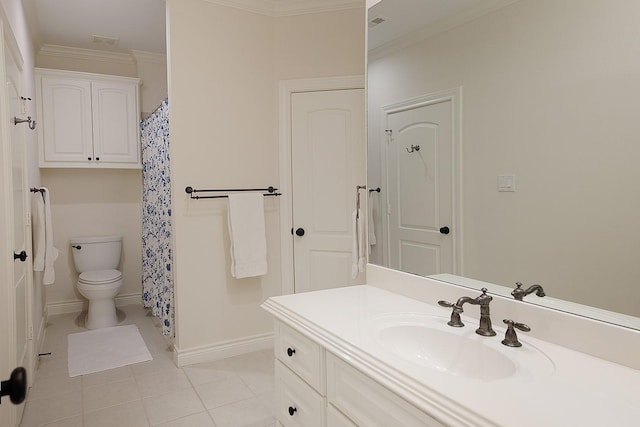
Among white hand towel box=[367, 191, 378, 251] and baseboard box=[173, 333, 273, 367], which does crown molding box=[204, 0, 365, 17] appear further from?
baseboard box=[173, 333, 273, 367]

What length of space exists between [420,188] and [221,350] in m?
2.04

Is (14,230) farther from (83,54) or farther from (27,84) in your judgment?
(83,54)

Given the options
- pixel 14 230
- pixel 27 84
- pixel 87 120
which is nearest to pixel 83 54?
pixel 87 120

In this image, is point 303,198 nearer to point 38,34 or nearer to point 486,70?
point 486,70

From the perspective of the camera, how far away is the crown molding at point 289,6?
3.01 metres

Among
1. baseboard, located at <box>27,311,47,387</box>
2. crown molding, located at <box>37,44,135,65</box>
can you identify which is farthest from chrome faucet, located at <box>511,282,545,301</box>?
crown molding, located at <box>37,44,135,65</box>

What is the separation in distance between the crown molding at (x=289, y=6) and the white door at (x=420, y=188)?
154 cm

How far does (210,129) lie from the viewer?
2961 mm

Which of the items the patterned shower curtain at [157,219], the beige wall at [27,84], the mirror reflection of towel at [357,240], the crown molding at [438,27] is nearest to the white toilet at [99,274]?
the patterned shower curtain at [157,219]

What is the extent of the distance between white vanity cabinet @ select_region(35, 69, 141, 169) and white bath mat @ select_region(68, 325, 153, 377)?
1545mm

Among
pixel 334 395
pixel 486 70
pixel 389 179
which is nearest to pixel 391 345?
pixel 334 395

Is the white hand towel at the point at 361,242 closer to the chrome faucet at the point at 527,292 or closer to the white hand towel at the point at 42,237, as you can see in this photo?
the chrome faucet at the point at 527,292

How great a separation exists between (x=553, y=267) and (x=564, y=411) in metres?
0.52

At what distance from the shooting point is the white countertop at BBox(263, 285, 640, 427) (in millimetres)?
790
